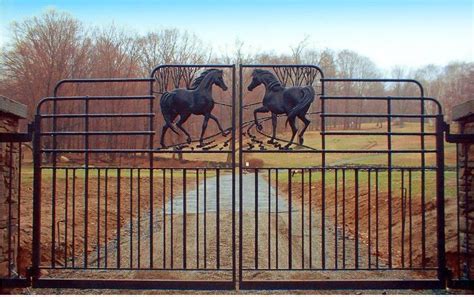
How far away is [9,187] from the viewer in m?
5.50

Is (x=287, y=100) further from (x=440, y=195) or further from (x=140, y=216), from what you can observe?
(x=140, y=216)

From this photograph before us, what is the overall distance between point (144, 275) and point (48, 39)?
18.9 meters

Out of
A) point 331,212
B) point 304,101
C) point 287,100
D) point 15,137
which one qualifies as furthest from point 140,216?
point 331,212

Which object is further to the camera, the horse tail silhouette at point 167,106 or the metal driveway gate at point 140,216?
the horse tail silhouette at point 167,106

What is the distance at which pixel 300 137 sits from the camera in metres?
5.56

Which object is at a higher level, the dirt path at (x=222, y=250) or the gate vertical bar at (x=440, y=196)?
the gate vertical bar at (x=440, y=196)

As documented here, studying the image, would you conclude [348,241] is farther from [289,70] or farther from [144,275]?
[289,70]

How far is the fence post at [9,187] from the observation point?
212 inches

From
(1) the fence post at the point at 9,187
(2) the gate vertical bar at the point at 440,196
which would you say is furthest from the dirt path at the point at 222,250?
(2) the gate vertical bar at the point at 440,196

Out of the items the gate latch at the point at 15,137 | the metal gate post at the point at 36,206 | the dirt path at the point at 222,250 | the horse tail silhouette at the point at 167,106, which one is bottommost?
the dirt path at the point at 222,250

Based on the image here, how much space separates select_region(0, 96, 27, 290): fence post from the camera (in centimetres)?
539

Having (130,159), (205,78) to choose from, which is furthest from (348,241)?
(130,159)

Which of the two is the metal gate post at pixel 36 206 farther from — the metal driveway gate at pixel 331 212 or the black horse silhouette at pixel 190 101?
the metal driveway gate at pixel 331 212

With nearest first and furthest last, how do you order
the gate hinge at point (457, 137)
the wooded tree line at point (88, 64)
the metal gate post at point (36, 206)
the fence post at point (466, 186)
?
the gate hinge at point (457, 137) < the metal gate post at point (36, 206) < the fence post at point (466, 186) < the wooded tree line at point (88, 64)
